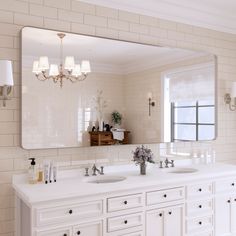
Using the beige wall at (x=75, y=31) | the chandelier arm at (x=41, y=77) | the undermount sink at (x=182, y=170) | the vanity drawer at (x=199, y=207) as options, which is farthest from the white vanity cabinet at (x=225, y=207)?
the chandelier arm at (x=41, y=77)

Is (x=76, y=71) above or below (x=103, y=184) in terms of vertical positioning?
above

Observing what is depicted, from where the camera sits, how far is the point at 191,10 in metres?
3.58

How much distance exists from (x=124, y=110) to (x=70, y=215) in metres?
1.25

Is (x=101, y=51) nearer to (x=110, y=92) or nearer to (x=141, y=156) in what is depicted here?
(x=110, y=92)

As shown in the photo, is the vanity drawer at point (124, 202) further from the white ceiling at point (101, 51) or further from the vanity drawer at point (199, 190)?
the white ceiling at point (101, 51)

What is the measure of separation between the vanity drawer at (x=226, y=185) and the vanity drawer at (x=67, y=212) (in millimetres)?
1355

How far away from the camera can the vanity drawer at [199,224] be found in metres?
2.89

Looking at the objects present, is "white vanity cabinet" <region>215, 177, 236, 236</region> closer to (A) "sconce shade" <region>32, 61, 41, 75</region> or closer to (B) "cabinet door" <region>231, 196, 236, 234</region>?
(B) "cabinet door" <region>231, 196, 236, 234</region>

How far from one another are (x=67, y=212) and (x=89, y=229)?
237 mm

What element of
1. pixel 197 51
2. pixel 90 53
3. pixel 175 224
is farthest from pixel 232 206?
pixel 90 53

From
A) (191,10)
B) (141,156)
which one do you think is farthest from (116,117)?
(191,10)

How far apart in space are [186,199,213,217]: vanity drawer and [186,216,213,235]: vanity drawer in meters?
0.06

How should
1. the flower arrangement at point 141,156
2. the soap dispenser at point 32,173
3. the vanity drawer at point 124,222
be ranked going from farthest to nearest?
the flower arrangement at point 141,156
the soap dispenser at point 32,173
the vanity drawer at point 124,222

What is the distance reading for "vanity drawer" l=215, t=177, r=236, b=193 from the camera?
3.10m
